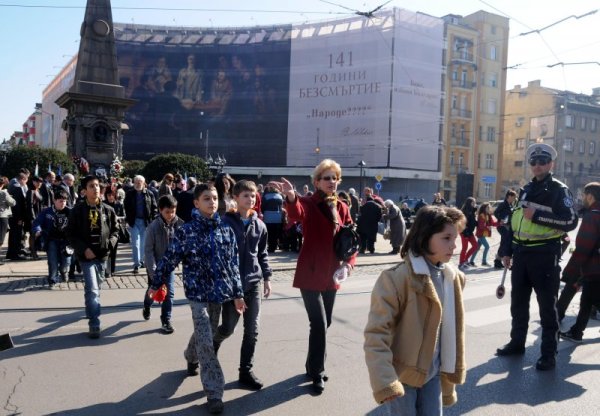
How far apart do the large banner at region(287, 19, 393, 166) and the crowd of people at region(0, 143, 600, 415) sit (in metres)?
44.7

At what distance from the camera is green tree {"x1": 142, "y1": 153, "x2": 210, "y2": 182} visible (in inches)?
915

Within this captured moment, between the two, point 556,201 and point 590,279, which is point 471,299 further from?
point 556,201

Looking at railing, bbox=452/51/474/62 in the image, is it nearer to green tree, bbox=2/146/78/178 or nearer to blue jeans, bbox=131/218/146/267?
green tree, bbox=2/146/78/178

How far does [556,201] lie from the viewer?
5328 millimetres

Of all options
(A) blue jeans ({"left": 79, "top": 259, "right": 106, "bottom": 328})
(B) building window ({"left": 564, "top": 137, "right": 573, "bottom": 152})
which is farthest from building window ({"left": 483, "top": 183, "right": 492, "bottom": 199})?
(A) blue jeans ({"left": 79, "top": 259, "right": 106, "bottom": 328})

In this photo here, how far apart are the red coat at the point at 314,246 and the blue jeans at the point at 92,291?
268cm

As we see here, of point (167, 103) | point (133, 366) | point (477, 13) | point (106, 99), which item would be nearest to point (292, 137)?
point (167, 103)

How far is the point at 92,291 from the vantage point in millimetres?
6113

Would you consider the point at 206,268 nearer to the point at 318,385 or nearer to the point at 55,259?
the point at 318,385

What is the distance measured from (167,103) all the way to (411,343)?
60.6 m

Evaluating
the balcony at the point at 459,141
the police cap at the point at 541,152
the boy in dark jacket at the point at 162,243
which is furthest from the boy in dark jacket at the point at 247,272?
the balcony at the point at 459,141

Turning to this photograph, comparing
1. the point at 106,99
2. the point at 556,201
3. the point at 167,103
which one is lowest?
the point at 556,201

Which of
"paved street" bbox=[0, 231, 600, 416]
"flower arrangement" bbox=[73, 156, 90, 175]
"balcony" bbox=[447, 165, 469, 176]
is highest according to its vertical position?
"balcony" bbox=[447, 165, 469, 176]

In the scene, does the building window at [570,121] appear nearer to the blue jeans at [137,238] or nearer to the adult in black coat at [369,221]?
the adult in black coat at [369,221]
